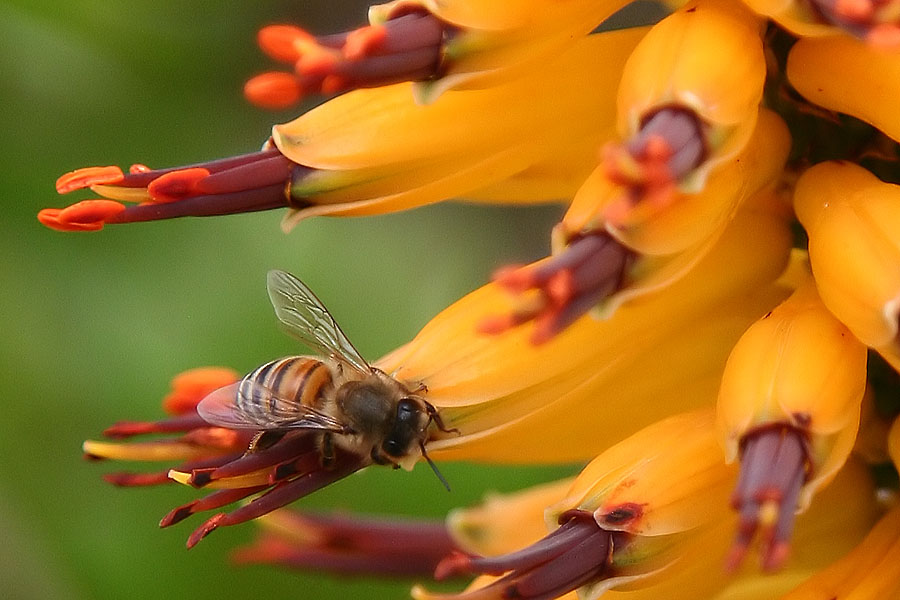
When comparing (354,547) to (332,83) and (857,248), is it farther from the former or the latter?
(857,248)

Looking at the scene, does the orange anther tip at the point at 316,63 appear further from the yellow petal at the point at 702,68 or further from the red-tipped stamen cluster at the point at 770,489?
the red-tipped stamen cluster at the point at 770,489

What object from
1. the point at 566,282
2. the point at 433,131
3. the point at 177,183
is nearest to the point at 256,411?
the point at 177,183

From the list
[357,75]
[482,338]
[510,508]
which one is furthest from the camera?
[510,508]

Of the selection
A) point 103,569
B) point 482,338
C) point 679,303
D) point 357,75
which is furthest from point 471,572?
point 103,569

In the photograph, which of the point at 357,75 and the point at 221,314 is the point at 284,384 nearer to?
the point at 357,75

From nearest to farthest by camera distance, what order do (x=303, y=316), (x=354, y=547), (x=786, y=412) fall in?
1. (x=786, y=412)
2. (x=303, y=316)
3. (x=354, y=547)
